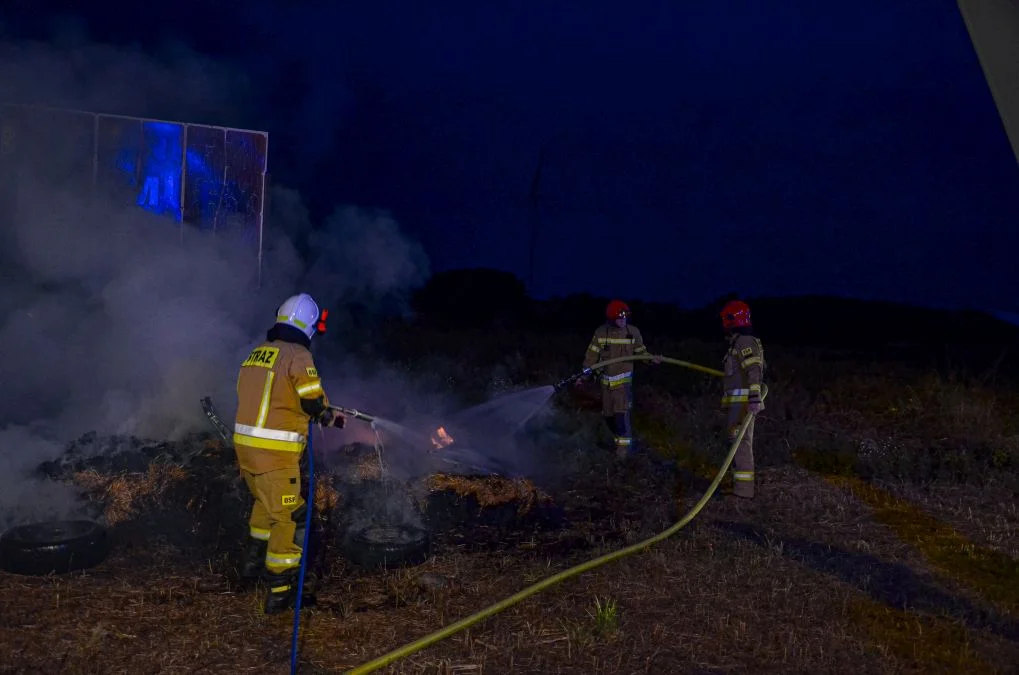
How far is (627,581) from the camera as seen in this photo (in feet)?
20.0

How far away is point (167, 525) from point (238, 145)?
21.3ft

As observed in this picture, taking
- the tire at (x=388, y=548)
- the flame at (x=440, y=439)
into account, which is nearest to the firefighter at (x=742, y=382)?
the flame at (x=440, y=439)

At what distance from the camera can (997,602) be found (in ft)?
19.4

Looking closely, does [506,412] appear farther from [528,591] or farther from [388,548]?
[528,591]

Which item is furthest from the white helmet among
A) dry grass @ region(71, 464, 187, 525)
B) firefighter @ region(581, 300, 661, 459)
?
firefighter @ region(581, 300, 661, 459)

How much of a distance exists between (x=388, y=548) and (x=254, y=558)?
1000mm

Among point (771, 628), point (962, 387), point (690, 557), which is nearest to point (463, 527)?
point (690, 557)

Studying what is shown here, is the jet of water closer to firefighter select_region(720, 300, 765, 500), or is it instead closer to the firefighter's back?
firefighter select_region(720, 300, 765, 500)

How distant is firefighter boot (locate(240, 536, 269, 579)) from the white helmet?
4.99ft

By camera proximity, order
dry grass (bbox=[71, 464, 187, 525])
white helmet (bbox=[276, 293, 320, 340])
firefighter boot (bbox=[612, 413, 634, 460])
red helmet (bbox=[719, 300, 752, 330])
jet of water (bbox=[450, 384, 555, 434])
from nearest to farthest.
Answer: white helmet (bbox=[276, 293, 320, 340])
dry grass (bbox=[71, 464, 187, 525])
red helmet (bbox=[719, 300, 752, 330])
firefighter boot (bbox=[612, 413, 634, 460])
jet of water (bbox=[450, 384, 555, 434])

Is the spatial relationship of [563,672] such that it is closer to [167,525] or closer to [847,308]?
[167,525]

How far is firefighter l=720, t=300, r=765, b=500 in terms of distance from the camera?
8336 mm

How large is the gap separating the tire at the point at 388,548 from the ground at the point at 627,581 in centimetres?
10

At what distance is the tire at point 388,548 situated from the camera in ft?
20.5
